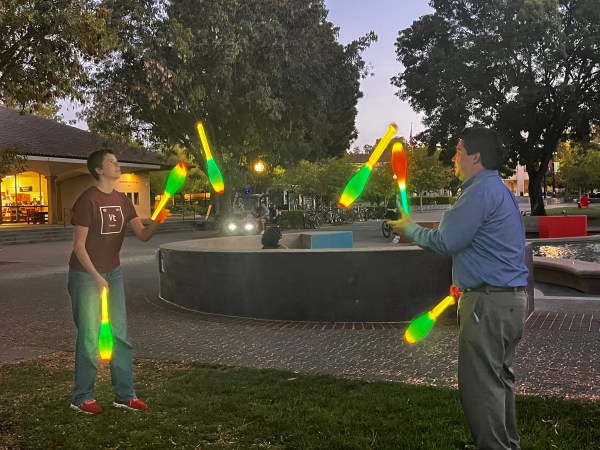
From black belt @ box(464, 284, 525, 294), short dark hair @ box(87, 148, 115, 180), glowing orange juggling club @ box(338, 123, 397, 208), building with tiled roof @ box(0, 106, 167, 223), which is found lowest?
black belt @ box(464, 284, 525, 294)

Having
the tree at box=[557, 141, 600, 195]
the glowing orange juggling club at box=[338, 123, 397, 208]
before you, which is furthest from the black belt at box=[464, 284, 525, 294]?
the tree at box=[557, 141, 600, 195]

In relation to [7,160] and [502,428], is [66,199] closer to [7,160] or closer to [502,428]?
[7,160]

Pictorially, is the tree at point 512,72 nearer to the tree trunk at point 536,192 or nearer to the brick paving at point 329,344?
the tree trunk at point 536,192

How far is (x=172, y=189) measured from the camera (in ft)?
13.8

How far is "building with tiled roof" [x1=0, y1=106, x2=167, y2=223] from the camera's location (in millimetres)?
36406

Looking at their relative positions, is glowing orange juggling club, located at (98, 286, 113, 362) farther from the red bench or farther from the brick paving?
the red bench

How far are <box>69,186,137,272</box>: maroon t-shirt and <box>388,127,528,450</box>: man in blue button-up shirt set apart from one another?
8.01ft

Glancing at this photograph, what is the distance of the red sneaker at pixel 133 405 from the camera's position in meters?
4.79

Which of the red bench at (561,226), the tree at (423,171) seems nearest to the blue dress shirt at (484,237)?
the red bench at (561,226)

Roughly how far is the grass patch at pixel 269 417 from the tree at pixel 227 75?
19.6 meters

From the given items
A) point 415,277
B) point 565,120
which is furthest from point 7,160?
point 565,120

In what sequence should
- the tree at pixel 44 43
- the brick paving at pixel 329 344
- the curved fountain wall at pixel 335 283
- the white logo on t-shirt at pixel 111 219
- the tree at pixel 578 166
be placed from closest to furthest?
the white logo on t-shirt at pixel 111 219, the brick paving at pixel 329 344, the curved fountain wall at pixel 335 283, the tree at pixel 44 43, the tree at pixel 578 166

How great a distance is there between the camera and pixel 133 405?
4.79m

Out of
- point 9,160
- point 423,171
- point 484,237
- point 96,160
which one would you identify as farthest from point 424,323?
point 423,171
